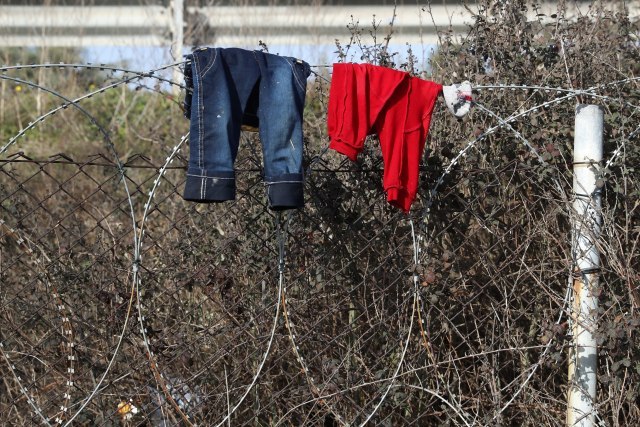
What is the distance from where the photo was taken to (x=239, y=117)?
3.61 metres

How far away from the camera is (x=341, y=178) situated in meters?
4.24

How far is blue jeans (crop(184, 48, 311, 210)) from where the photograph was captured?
3.50m

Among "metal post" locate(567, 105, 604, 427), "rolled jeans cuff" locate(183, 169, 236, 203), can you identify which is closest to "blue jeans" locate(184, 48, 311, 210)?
A: "rolled jeans cuff" locate(183, 169, 236, 203)

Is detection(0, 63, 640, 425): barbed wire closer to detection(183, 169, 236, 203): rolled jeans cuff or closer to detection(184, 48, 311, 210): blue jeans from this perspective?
detection(184, 48, 311, 210): blue jeans

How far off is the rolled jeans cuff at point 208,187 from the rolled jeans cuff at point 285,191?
0.51ft

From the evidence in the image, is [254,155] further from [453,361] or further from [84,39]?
[84,39]

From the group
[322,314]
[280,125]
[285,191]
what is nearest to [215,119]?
[280,125]

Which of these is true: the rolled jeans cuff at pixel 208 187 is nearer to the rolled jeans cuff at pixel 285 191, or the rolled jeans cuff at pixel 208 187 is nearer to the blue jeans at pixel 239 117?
the blue jeans at pixel 239 117

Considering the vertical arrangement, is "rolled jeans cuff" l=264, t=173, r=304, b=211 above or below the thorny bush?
above

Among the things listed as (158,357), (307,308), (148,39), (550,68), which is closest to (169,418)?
(158,357)

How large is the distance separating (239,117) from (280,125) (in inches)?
6.3

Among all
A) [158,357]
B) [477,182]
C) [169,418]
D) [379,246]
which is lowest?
[169,418]

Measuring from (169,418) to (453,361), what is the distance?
1242 millimetres

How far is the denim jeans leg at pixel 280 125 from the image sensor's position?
3574 mm
